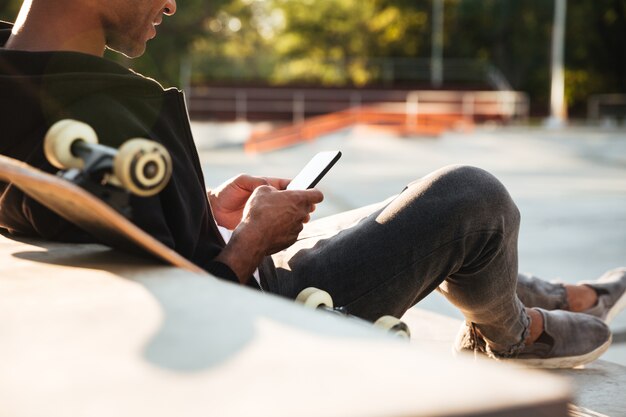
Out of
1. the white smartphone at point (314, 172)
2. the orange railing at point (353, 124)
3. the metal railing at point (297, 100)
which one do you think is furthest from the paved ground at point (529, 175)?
the metal railing at point (297, 100)

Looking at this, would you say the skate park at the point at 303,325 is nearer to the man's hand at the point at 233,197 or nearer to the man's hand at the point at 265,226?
the man's hand at the point at 265,226

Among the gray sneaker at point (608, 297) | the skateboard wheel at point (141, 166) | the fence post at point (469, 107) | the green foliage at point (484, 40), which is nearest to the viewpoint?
the skateboard wheel at point (141, 166)

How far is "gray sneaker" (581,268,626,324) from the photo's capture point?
10.9ft

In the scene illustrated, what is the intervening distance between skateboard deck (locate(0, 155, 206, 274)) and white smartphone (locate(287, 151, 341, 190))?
A: 0.73m

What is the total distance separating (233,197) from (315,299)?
26.2 inches

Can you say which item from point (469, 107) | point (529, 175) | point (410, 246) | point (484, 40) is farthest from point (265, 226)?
point (484, 40)

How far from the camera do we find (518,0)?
41500 mm

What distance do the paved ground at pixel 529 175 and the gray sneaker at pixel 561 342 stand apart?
1.36ft

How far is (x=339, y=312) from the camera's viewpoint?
187 centimetres

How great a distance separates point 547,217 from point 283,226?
220 inches

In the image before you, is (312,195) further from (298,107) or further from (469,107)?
(298,107)

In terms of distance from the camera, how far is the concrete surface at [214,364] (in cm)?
92

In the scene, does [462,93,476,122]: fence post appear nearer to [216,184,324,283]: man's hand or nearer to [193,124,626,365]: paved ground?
[193,124,626,365]: paved ground

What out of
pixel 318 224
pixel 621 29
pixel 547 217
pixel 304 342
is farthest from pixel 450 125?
pixel 621 29
